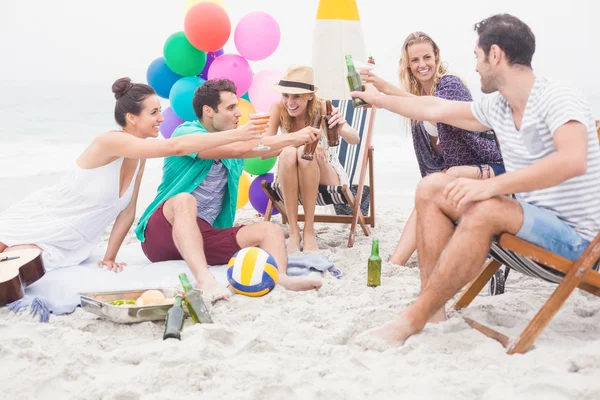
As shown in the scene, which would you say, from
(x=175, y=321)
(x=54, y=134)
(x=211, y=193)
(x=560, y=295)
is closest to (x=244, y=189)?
(x=211, y=193)

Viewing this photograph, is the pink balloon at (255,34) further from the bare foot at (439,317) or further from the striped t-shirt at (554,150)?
the bare foot at (439,317)

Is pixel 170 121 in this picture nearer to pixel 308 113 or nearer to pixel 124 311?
pixel 308 113

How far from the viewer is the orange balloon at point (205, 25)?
4613mm

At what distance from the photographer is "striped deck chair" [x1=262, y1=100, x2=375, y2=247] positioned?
4.47m

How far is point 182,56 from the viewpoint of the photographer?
15.7ft

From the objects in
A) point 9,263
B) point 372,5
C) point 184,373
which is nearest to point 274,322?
point 184,373

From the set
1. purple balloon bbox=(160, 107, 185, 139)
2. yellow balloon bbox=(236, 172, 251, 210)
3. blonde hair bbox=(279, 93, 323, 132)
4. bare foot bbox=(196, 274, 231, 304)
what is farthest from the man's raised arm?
purple balloon bbox=(160, 107, 185, 139)

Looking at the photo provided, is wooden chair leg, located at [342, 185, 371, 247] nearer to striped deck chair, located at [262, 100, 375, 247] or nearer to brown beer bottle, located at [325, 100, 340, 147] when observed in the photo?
striped deck chair, located at [262, 100, 375, 247]

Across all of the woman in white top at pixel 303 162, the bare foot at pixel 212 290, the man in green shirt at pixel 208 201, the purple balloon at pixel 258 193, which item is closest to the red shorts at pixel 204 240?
the man in green shirt at pixel 208 201

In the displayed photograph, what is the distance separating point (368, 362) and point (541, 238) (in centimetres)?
74

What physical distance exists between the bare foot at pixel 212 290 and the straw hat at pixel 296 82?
1.61m

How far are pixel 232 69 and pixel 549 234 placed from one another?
10.2 ft

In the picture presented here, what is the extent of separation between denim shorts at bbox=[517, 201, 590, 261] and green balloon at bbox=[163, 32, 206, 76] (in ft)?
10.5

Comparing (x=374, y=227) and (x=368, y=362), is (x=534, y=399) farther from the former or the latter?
(x=374, y=227)
